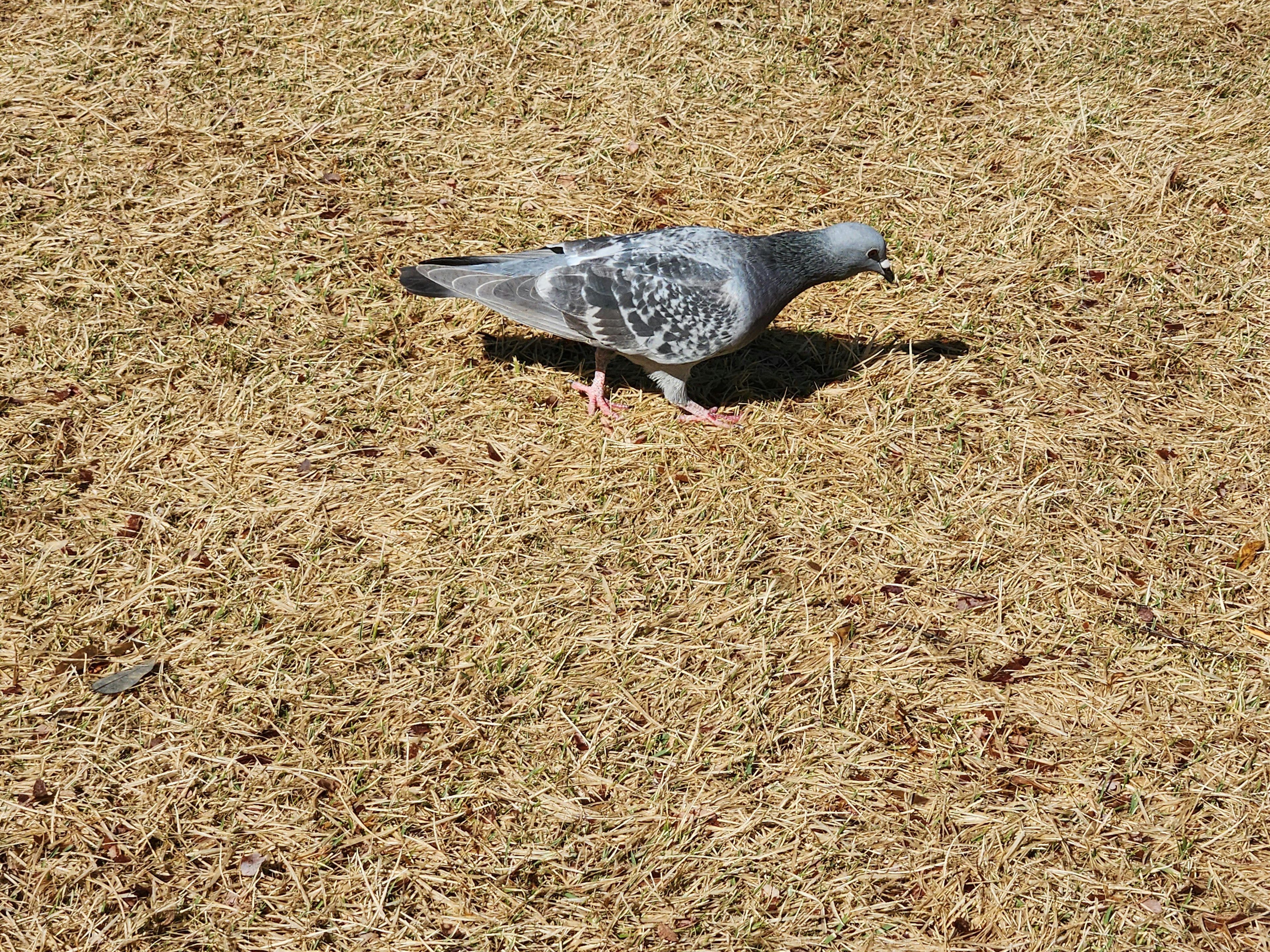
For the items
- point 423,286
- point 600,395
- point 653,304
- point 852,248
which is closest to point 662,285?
point 653,304

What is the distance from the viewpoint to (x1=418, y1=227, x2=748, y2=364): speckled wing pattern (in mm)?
5270

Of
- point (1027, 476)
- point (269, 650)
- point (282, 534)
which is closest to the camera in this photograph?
point (269, 650)

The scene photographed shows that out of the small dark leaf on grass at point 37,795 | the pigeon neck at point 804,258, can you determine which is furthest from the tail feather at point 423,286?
the small dark leaf on grass at point 37,795

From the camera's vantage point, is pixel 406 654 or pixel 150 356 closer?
pixel 406 654

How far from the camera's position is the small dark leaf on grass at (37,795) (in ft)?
13.1

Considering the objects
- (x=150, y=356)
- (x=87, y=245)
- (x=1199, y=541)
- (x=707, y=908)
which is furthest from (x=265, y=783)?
(x=1199, y=541)

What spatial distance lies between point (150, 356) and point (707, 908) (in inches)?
163

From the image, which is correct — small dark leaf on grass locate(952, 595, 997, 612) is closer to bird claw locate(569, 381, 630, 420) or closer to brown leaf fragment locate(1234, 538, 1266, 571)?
brown leaf fragment locate(1234, 538, 1266, 571)

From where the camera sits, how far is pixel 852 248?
5.57 metres

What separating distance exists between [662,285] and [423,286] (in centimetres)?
125

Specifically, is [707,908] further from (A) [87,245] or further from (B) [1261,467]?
(A) [87,245]

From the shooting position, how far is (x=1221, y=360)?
246 inches

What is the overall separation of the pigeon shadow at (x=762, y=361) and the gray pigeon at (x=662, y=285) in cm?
28

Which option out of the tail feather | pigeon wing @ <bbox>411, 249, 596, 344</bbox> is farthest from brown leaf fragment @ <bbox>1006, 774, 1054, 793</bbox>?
the tail feather
